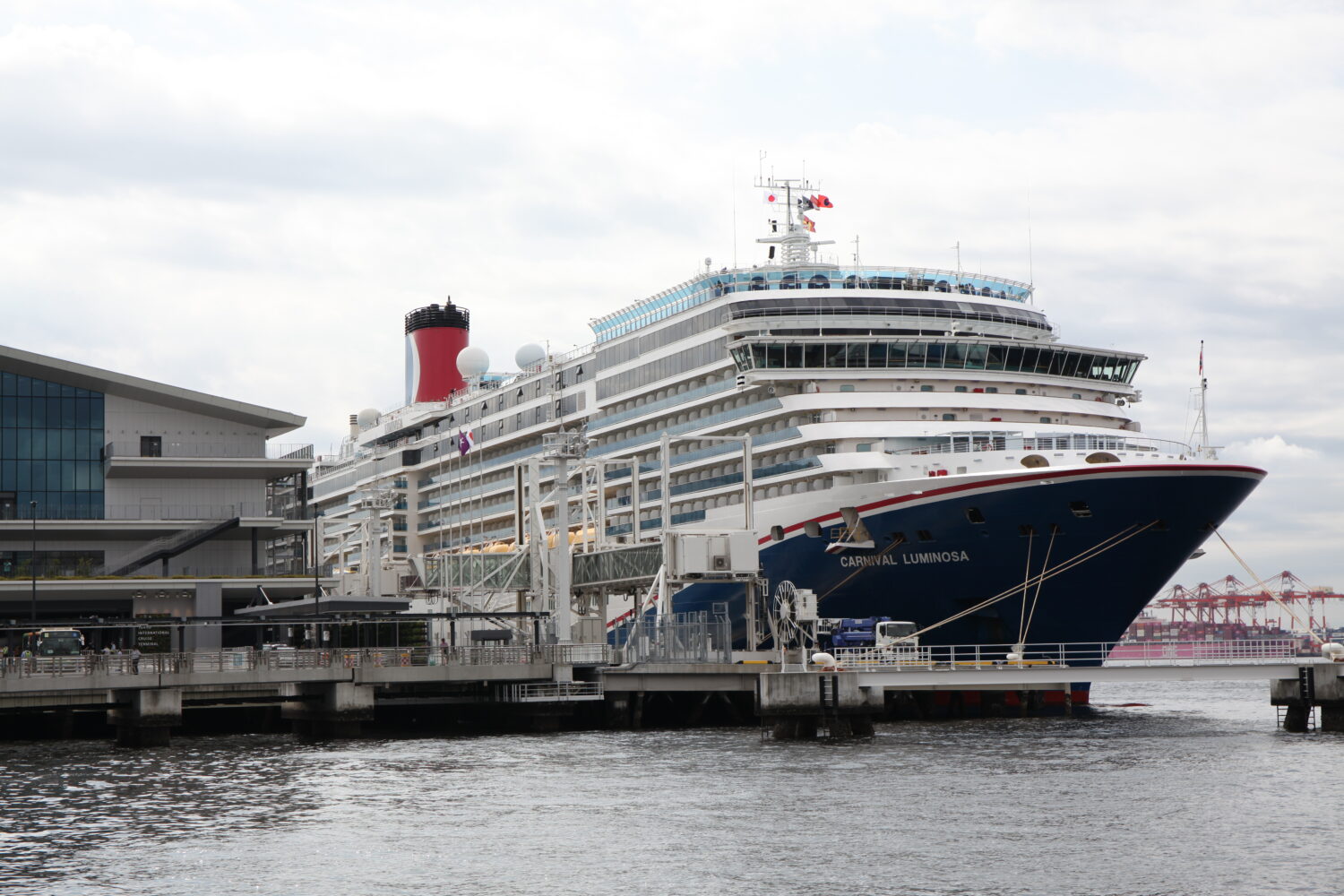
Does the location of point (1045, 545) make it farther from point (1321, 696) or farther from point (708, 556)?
point (708, 556)

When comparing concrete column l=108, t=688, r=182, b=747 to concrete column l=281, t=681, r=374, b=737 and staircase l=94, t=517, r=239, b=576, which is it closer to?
concrete column l=281, t=681, r=374, b=737

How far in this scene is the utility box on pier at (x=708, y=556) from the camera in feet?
201

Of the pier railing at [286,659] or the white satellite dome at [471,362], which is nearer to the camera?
the pier railing at [286,659]

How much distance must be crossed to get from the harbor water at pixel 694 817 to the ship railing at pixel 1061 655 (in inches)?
93.6

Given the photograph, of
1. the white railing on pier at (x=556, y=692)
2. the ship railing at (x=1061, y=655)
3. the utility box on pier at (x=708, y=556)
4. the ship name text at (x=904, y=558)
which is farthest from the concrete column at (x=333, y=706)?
the ship name text at (x=904, y=558)

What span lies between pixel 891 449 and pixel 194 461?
34.3m

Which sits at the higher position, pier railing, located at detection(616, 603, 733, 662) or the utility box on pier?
the utility box on pier

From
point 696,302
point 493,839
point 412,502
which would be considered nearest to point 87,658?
point 493,839

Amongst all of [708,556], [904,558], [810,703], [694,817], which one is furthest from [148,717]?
[904,558]

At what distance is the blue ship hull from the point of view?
Result: 183ft

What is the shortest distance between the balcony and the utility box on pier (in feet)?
84.9

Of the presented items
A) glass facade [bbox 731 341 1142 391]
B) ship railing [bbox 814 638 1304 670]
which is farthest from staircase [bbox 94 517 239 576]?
ship railing [bbox 814 638 1304 670]

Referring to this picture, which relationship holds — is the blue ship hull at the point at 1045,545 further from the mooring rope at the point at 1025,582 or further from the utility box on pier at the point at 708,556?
the utility box on pier at the point at 708,556

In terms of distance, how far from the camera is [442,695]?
59406mm
